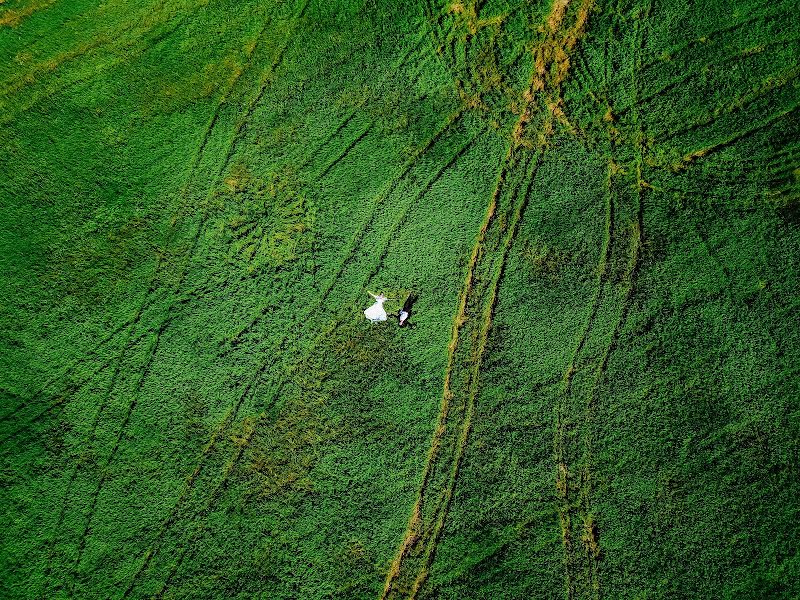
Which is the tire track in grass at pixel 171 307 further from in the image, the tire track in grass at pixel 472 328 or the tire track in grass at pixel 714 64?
the tire track in grass at pixel 714 64

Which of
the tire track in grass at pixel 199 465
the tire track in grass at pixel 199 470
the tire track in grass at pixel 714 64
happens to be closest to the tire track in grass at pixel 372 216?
the tire track in grass at pixel 199 470

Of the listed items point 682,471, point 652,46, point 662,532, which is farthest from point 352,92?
point 662,532

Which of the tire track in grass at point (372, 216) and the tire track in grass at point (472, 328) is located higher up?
the tire track in grass at point (372, 216)

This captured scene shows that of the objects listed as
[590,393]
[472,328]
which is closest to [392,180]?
[472,328]

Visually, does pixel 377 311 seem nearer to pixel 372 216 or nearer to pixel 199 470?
pixel 372 216

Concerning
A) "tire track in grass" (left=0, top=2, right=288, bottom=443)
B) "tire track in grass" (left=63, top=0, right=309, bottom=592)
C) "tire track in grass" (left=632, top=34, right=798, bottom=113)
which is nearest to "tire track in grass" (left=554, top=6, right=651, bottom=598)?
"tire track in grass" (left=632, top=34, right=798, bottom=113)

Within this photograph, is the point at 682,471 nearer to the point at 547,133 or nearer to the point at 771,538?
the point at 771,538

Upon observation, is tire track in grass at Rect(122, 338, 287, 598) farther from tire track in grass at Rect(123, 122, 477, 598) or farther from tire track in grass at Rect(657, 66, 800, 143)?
tire track in grass at Rect(657, 66, 800, 143)
